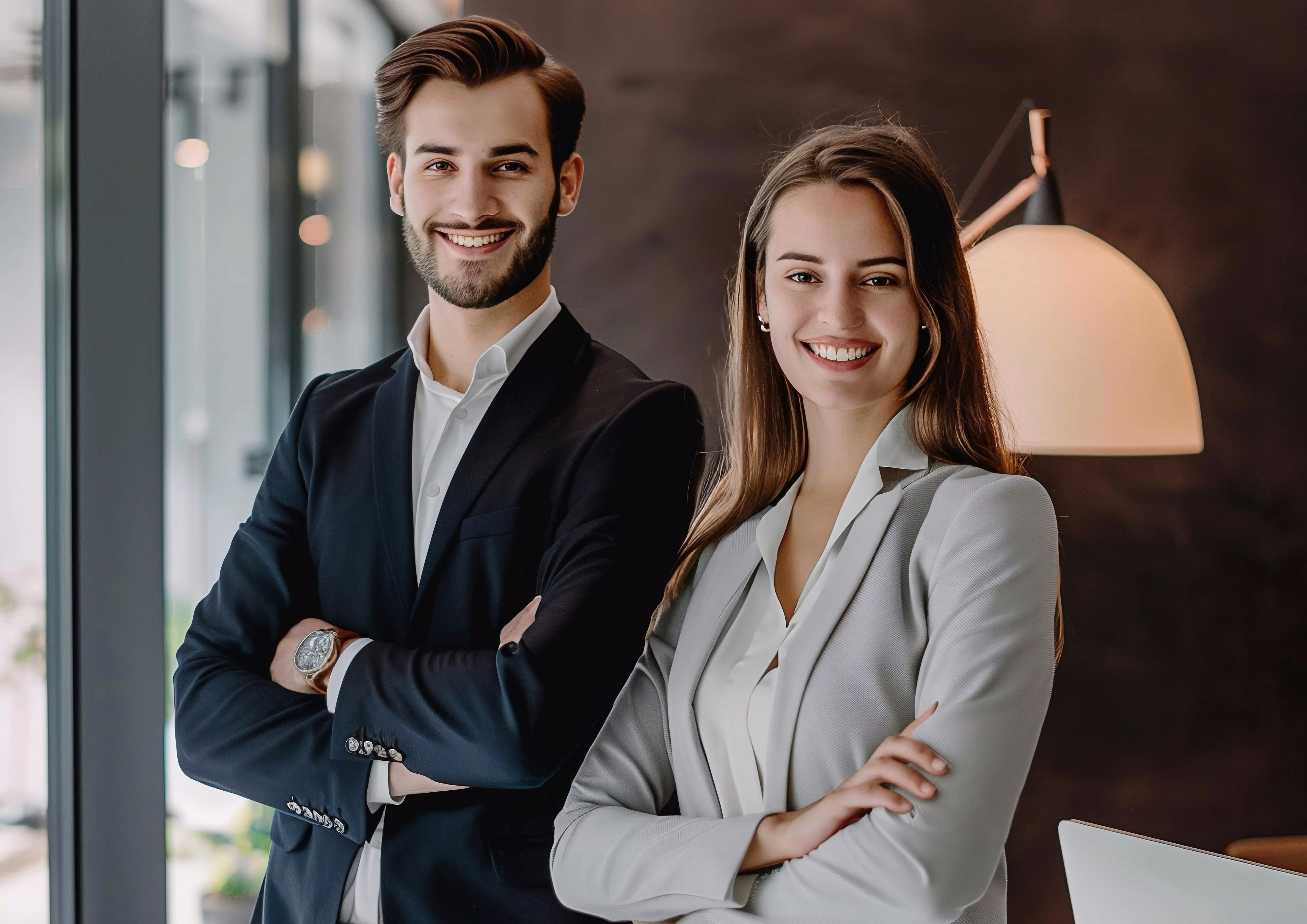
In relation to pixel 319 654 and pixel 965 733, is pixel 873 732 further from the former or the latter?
pixel 319 654

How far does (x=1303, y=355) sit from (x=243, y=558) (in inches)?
108

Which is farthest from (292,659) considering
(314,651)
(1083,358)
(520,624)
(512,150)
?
(1083,358)

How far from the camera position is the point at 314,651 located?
1811mm

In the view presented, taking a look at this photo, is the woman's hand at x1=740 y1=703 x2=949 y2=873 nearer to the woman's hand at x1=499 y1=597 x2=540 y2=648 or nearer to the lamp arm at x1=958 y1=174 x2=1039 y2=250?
the woman's hand at x1=499 y1=597 x2=540 y2=648

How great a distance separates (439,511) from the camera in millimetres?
1850

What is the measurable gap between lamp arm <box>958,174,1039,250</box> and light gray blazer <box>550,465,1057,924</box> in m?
0.89

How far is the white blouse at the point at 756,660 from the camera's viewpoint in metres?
1.64

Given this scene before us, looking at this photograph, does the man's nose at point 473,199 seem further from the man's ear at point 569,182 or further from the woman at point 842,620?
the woman at point 842,620

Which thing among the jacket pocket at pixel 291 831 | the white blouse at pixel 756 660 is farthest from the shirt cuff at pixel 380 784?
the white blouse at pixel 756 660

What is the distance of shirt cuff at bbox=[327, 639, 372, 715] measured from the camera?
5.72 feet

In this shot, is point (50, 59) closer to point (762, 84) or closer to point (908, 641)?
point (762, 84)

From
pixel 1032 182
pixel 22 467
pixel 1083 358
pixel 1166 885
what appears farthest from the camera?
pixel 22 467

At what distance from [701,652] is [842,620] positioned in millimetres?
257

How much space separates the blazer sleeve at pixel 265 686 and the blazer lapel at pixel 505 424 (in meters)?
0.24
